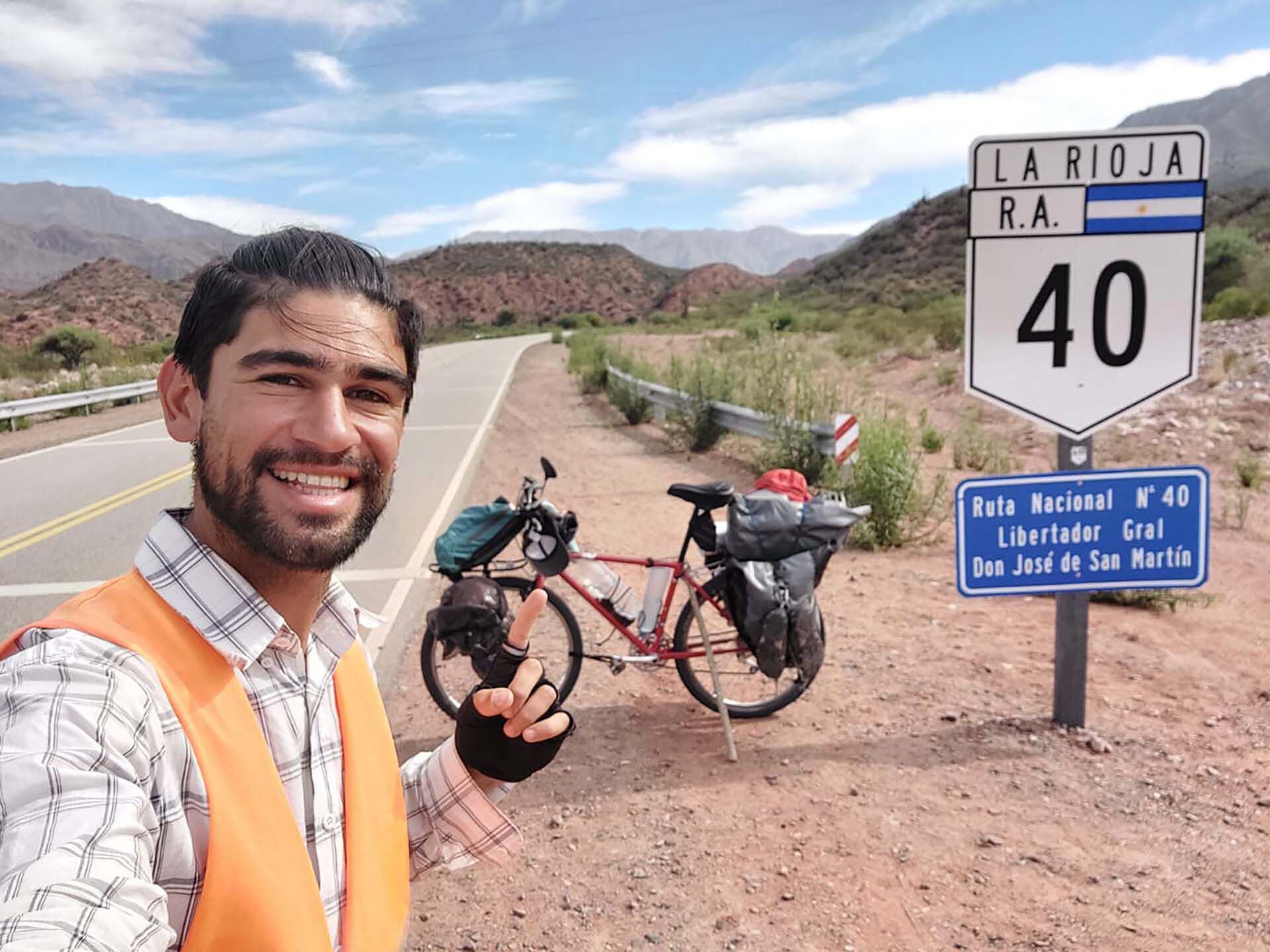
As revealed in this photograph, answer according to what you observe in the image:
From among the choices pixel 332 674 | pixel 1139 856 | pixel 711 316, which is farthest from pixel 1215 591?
pixel 711 316

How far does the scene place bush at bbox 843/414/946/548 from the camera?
729 centimetres

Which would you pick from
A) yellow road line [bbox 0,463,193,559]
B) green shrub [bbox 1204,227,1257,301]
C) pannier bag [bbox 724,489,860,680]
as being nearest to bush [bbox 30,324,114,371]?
yellow road line [bbox 0,463,193,559]

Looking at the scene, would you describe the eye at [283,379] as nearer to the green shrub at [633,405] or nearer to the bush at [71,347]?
the green shrub at [633,405]

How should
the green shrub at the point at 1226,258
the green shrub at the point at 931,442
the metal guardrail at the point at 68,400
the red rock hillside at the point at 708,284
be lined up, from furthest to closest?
the red rock hillside at the point at 708,284
the green shrub at the point at 1226,258
the metal guardrail at the point at 68,400
the green shrub at the point at 931,442

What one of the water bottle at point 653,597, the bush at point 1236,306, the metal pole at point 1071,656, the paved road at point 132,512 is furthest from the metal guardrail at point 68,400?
the bush at point 1236,306

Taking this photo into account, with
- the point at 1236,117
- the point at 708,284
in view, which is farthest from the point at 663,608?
the point at 1236,117

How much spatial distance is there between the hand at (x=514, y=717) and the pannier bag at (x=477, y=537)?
248 cm

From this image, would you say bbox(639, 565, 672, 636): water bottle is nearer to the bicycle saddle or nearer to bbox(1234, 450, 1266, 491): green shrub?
the bicycle saddle

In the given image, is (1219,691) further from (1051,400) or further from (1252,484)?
(1252,484)

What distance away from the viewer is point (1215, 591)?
600 cm

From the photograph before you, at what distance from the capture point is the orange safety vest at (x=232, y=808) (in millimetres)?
1005

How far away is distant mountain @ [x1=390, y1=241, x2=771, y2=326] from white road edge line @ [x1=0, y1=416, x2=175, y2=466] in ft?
262

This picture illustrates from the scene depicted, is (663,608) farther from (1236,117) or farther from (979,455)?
(1236,117)

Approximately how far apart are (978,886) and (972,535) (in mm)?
1376
